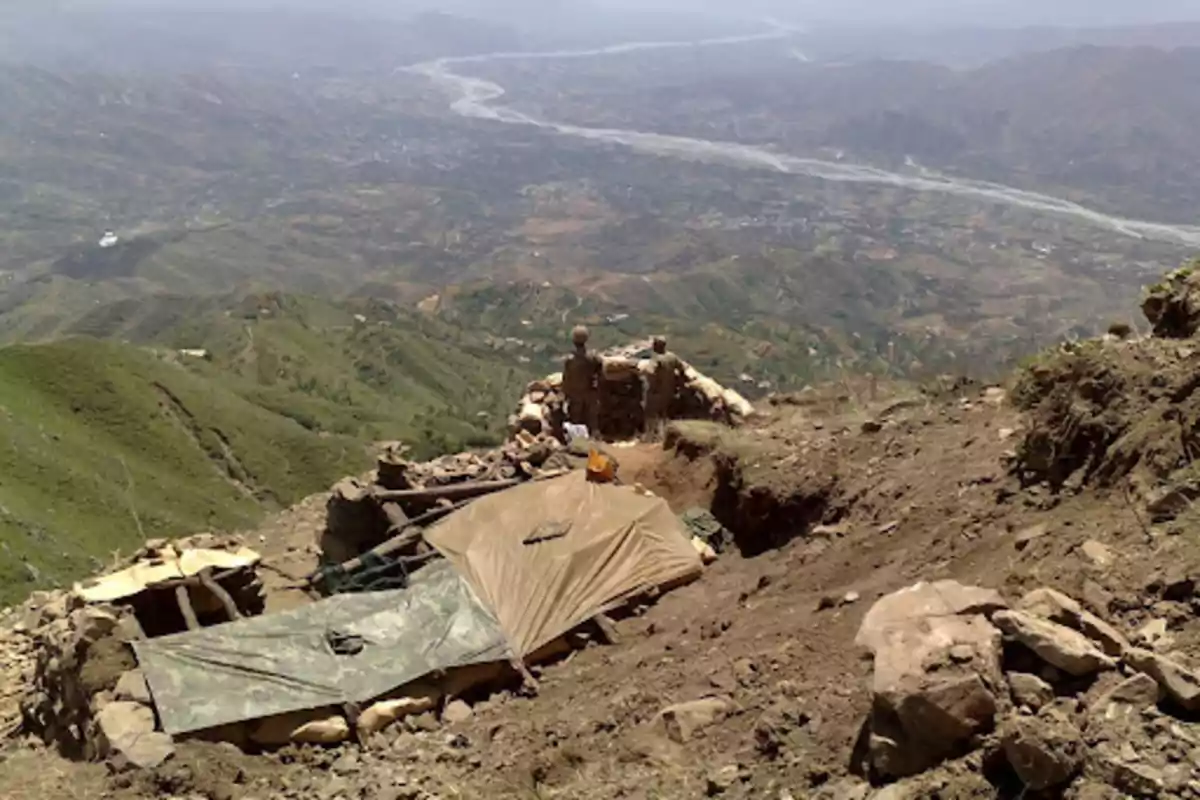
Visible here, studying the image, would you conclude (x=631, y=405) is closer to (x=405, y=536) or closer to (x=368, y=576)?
(x=405, y=536)

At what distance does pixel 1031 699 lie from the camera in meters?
5.96

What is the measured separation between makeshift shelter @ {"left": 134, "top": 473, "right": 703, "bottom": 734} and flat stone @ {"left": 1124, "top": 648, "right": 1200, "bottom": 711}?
6783mm

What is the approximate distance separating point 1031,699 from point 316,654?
7211mm

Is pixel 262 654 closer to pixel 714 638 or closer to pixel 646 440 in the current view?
pixel 714 638

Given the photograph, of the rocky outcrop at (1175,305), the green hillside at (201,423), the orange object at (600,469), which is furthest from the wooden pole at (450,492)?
the green hillside at (201,423)

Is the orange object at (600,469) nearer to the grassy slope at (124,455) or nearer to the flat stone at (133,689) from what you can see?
the flat stone at (133,689)

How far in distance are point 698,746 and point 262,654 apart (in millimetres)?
5004

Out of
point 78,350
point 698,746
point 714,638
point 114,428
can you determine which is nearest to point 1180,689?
point 698,746

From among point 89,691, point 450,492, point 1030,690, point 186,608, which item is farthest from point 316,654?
point 1030,690

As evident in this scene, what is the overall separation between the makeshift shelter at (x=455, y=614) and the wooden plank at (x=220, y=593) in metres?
1.58

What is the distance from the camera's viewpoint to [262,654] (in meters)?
10.7

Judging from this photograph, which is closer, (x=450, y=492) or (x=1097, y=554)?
(x=1097, y=554)

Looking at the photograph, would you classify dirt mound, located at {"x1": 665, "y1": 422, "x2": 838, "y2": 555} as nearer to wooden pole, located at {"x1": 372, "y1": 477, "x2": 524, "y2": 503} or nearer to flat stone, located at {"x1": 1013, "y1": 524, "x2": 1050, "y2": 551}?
wooden pole, located at {"x1": 372, "y1": 477, "x2": 524, "y2": 503}

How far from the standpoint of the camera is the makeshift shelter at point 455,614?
33.8 ft
